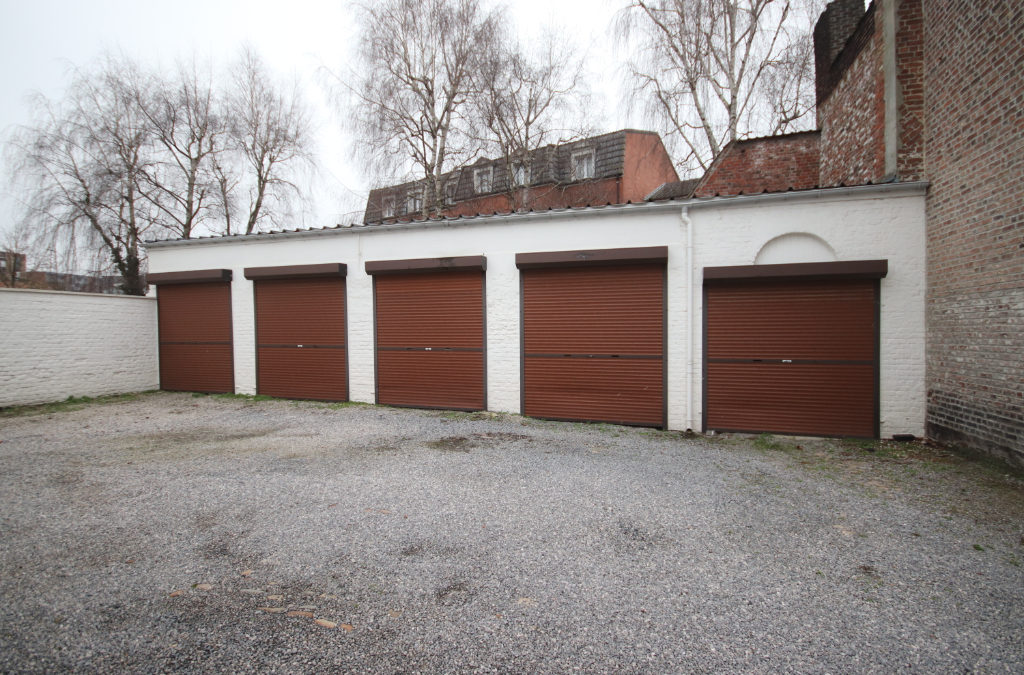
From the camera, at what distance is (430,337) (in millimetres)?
8883

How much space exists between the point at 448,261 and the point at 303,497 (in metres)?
5.09

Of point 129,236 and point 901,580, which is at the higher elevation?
point 129,236

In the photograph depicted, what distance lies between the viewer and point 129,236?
1702 centimetres

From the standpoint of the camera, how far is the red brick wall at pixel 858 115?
724 centimetres

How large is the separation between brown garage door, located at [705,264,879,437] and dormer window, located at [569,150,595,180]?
484 inches

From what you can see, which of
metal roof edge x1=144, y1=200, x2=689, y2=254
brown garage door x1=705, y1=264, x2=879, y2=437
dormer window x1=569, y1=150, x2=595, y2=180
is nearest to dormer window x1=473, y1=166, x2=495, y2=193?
dormer window x1=569, y1=150, x2=595, y2=180

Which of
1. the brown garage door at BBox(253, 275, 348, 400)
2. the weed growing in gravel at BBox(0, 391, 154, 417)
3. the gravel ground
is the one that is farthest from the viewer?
the brown garage door at BBox(253, 275, 348, 400)

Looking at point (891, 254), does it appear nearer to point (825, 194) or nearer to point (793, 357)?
point (825, 194)

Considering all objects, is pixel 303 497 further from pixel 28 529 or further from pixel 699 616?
pixel 699 616

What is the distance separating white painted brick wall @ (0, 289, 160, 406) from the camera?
9008 millimetres

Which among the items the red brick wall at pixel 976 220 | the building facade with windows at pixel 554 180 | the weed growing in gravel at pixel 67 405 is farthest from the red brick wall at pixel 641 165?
the weed growing in gravel at pixel 67 405

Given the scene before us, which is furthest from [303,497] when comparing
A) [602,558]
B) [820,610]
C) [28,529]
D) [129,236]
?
[129,236]

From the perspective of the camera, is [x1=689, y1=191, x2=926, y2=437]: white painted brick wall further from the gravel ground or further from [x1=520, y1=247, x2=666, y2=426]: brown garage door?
[x1=520, y1=247, x2=666, y2=426]: brown garage door

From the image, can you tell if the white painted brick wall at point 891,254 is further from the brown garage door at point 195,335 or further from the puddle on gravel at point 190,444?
the brown garage door at point 195,335
